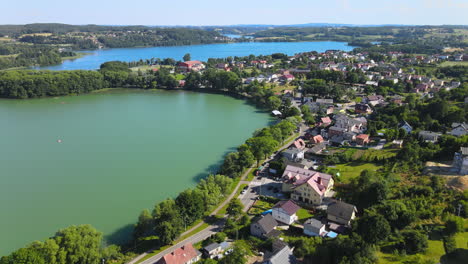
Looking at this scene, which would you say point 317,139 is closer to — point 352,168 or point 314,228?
point 352,168

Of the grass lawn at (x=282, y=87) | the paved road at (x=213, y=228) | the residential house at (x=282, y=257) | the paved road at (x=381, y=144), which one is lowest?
the paved road at (x=213, y=228)

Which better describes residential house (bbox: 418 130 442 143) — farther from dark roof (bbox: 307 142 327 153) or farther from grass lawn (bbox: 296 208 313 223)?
grass lawn (bbox: 296 208 313 223)

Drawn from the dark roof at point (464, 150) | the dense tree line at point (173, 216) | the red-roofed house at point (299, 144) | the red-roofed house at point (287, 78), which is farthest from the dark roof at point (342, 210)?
the red-roofed house at point (287, 78)

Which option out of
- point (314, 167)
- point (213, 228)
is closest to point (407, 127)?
point (314, 167)

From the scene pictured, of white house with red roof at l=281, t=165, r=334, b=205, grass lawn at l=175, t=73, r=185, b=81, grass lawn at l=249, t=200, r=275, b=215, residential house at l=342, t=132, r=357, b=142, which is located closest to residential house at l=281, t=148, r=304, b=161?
white house with red roof at l=281, t=165, r=334, b=205

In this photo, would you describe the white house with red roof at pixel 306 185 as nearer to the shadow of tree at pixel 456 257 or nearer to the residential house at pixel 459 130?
the shadow of tree at pixel 456 257

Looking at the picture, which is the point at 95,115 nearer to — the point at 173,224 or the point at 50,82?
the point at 50,82
